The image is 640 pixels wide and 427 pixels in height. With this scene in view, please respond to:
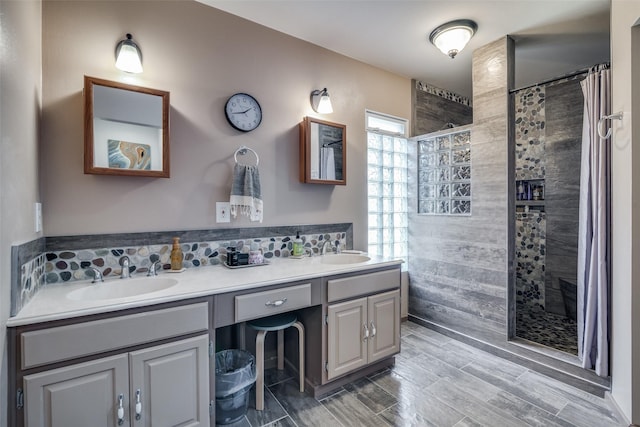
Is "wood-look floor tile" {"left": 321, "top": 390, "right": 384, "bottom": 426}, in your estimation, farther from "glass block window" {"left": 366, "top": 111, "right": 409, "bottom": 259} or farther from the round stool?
"glass block window" {"left": 366, "top": 111, "right": 409, "bottom": 259}

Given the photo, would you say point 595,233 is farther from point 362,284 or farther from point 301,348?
A: point 301,348

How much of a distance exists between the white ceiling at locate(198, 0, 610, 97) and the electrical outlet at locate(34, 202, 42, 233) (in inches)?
62.1

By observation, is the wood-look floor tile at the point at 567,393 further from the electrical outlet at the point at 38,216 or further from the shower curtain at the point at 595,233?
the electrical outlet at the point at 38,216

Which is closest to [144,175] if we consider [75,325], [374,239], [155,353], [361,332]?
[75,325]

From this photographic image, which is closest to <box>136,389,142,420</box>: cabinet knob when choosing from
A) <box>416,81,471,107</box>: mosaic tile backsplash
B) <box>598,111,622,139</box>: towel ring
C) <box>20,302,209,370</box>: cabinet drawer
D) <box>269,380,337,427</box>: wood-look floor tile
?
<box>20,302,209,370</box>: cabinet drawer

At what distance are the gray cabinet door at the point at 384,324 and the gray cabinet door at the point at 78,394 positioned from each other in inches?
56.9

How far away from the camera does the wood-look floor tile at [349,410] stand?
1.66 m

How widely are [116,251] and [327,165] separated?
1.58 meters

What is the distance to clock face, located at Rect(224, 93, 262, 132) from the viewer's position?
2.05 meters

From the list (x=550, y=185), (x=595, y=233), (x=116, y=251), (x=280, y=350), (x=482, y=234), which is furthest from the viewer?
(x=550, y=185)

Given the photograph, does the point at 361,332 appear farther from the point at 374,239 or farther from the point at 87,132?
the point at 87,132

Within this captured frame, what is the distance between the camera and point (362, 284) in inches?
78.5

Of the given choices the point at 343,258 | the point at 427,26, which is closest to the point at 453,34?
the point at 427,26

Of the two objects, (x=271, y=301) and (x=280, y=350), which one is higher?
(x=271, y=301)
